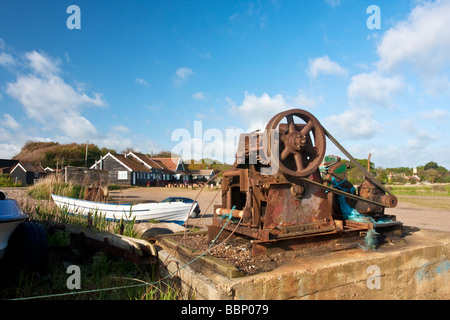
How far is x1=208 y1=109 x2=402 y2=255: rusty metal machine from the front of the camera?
4.07 meters

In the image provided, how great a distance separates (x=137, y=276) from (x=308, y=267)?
2745 millimetres

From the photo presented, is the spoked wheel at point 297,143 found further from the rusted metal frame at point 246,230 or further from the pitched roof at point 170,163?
the pitched roof at point 170,163

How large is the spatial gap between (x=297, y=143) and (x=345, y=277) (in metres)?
1.79

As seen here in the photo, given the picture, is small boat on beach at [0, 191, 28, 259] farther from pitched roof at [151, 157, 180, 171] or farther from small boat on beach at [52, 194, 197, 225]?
pitched roof at [151, 157, 180, 171]

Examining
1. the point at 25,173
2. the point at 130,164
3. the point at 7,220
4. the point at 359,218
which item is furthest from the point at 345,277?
the point at 25,173

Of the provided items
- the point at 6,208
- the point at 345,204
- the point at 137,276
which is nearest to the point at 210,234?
the point at 137,276

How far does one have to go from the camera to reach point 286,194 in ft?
13.8

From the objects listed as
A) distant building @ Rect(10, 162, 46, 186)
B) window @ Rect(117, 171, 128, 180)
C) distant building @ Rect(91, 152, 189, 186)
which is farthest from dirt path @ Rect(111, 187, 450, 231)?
distant building @ Rect(10, 162, 46, 186)

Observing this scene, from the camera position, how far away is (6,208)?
15.1 feet

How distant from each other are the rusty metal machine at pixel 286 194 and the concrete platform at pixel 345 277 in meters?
0.33

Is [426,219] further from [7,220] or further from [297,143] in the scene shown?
[7,220]

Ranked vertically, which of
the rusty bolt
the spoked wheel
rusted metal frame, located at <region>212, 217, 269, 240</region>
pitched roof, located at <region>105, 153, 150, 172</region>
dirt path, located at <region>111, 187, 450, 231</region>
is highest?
pitched roof, located at <region>105, 153, 150, 172</region>

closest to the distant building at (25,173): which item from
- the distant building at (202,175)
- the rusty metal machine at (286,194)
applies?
the distant building at (202,175)

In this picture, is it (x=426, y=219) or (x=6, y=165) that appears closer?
(x=426, y=219)
